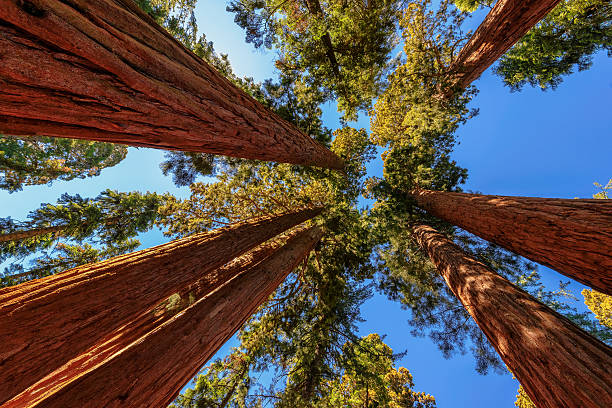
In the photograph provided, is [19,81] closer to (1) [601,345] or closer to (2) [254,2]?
(1) [601,345]

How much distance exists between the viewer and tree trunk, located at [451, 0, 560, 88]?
494 centimetres

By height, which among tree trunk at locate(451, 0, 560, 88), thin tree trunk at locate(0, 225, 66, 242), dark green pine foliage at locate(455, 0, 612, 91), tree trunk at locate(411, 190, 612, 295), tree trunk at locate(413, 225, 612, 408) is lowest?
thin tree trunk at locate(0, 225, 66, 242)

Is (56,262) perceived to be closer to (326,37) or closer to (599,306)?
(326,37)

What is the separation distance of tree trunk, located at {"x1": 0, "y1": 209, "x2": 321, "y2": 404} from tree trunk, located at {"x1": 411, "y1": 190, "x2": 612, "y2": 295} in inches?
182

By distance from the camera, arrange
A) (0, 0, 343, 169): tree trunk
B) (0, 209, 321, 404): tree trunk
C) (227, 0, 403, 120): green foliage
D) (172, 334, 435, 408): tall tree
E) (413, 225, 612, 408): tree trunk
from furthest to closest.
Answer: (227, 0, 403, 120): green foliage → (172, 334, 435, 408): tall tree → (413, 225, 612, 408): tree trunk → (0, 209, 321, 404): tree trunk → (0, 0, 343, 169): tree trunk

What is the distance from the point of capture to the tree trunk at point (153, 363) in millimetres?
1584

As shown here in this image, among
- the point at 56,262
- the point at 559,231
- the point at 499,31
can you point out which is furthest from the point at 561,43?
the point at 56,262

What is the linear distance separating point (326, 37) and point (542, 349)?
8694 millimetres

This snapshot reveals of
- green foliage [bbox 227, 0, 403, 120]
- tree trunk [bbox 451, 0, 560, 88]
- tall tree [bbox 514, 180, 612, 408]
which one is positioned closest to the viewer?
tree trunk [bbox 451, 0, 560, 88]

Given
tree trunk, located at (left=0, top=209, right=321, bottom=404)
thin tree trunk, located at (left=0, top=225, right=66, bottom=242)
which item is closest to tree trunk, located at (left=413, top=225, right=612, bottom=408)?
tree trunk, located at (left=0, top=209, right=321, bottom=404)

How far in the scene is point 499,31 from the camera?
5762 millimetres

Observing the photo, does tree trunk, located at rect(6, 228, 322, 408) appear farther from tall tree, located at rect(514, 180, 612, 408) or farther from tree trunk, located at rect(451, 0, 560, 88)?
tall tree, located at rect(514, 180, 612, 408)

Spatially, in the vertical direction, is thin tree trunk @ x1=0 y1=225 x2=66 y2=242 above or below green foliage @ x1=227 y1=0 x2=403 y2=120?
below

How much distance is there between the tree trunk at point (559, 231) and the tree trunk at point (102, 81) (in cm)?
399
